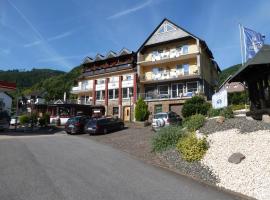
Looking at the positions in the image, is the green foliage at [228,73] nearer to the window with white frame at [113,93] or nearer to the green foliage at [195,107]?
the window with white frame at [113,93]

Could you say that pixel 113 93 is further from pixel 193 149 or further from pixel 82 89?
pixel 193 149

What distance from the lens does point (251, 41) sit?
22.8m

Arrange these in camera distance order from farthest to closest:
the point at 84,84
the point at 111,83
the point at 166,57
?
the point at 84,84 → the point at 111,83 → the point at 166,57

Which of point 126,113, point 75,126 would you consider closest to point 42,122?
point 75,126

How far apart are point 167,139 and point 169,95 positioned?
2522cm

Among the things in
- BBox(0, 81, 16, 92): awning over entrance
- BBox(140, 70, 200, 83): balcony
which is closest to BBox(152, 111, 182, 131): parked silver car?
BBox(140, 70, 200, 83): balcony

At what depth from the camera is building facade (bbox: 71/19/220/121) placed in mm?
38125

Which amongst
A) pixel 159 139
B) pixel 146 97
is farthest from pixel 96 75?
pixel 159 139

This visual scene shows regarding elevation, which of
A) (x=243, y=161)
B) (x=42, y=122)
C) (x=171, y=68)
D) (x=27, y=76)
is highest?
(x=27, y=76)

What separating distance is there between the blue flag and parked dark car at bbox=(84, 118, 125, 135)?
1358 centimetres

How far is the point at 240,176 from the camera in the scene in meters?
9.02

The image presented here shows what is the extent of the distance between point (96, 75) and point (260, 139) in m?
39.3

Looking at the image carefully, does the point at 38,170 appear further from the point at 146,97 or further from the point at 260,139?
the point at 146,97

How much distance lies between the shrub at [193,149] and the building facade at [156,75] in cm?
2408
